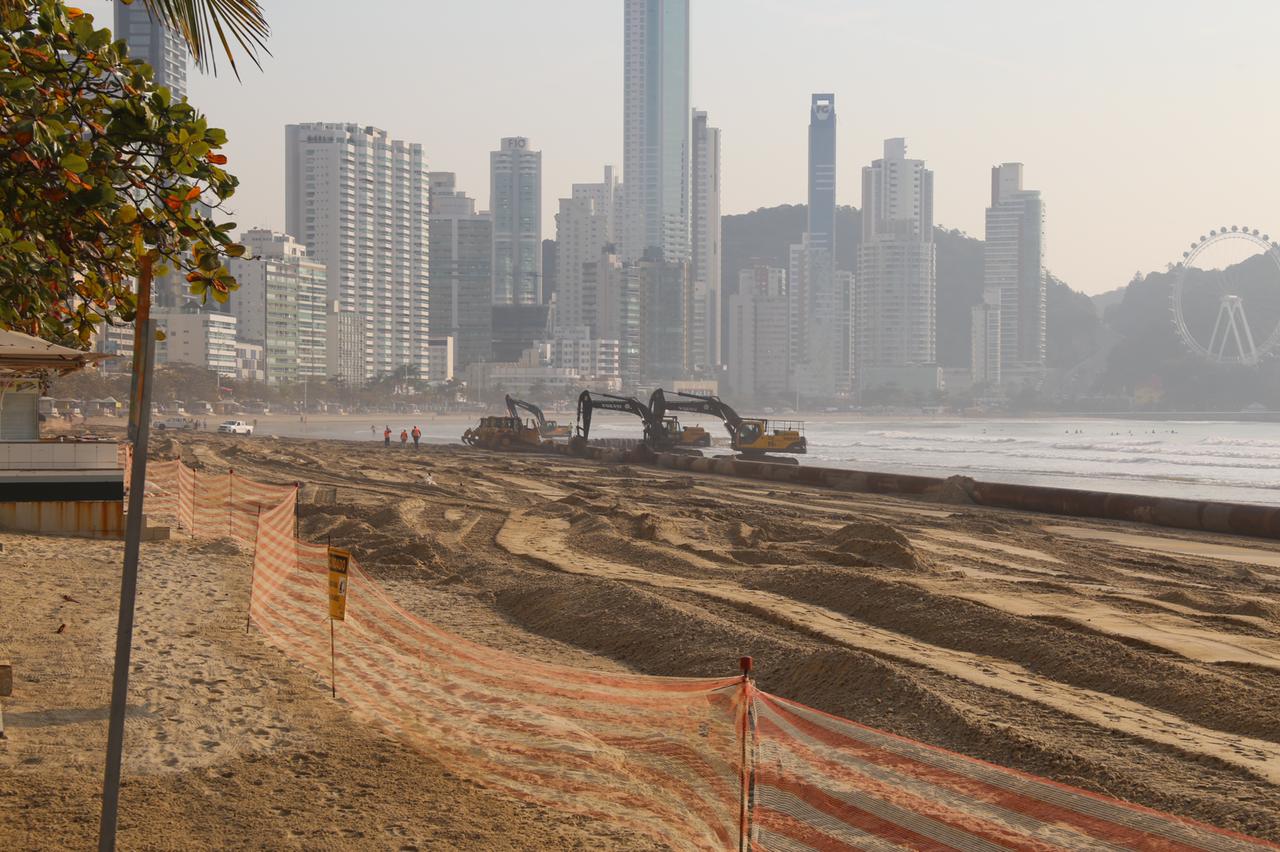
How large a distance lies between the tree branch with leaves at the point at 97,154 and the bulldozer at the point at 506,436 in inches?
2531

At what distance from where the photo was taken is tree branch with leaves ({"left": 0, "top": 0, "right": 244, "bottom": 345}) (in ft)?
18.8

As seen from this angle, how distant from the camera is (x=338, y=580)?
1122 centimetres

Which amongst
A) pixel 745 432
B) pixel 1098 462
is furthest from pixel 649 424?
pixel 1098 462

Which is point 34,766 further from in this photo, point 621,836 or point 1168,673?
point 1168,673

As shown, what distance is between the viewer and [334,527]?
82.1 feet

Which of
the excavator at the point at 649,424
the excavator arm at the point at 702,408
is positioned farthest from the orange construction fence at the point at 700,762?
the excavator arm at the point at 702,408

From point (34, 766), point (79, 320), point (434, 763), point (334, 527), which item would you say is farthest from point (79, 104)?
point (334, 527)

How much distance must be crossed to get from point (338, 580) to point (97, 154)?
5.77 metres

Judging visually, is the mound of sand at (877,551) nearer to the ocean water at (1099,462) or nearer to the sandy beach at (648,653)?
the sandy beach at (648,653)

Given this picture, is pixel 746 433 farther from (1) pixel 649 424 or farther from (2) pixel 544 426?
(2) pixel 544 426

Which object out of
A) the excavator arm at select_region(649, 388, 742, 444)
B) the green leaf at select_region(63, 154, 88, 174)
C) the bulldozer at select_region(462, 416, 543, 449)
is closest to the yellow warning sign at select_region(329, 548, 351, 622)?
the green leaf at select_region(63, 154, 88, 174)

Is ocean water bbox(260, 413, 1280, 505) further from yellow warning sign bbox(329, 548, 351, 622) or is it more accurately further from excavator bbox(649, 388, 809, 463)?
yellow warning sign bbox(329, 548, 351, 622)

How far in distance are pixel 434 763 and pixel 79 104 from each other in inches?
199

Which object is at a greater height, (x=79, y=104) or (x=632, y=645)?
(x=79, y=104)
